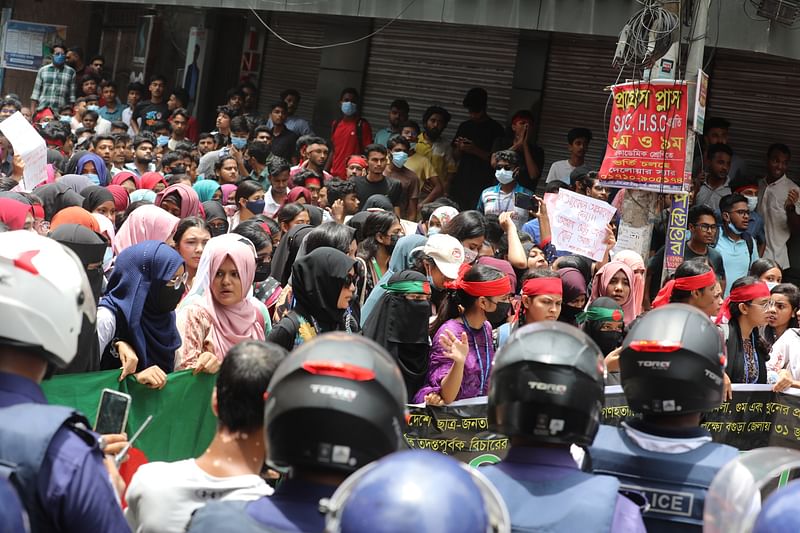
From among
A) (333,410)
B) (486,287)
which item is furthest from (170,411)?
(333,410)

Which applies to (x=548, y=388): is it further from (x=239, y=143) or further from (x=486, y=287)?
(x=239, y=143)

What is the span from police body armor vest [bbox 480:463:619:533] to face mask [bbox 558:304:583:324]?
3.94 meters

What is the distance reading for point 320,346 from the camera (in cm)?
291

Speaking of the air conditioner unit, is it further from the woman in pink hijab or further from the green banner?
the green banner

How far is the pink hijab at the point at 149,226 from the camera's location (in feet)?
23.1

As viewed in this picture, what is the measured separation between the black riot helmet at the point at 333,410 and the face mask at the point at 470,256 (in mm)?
4914

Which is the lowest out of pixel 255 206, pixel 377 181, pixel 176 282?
pixel 176 282

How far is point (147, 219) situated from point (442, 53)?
28.1 feet

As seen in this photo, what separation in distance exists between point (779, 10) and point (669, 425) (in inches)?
310

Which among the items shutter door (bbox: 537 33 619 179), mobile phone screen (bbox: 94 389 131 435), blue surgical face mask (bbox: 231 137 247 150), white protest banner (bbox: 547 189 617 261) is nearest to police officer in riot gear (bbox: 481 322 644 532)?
mobile phone screen (bbox: 94 389 131 435)

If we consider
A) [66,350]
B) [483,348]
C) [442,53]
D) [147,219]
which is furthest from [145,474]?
[442,53]

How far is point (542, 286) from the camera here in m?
6.46

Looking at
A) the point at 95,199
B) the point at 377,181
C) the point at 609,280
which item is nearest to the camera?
the point at 609,280

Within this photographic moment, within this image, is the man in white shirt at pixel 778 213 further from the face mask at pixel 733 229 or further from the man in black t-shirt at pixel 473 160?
the man in black t-shirt at pixel 473 160
